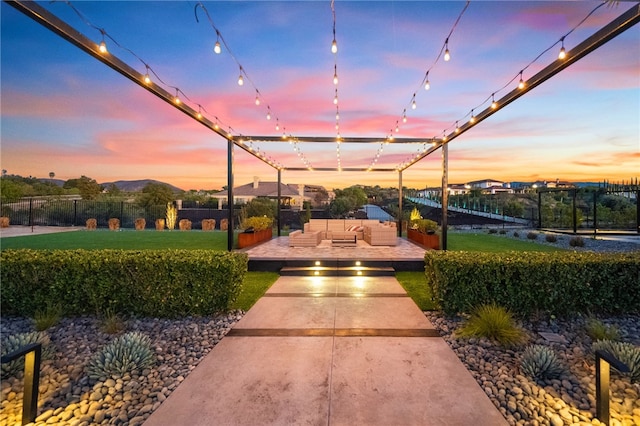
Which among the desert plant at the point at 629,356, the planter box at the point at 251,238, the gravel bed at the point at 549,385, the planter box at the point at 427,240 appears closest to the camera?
the gravel bed at the point at 549,385

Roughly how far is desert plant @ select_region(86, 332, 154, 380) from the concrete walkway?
0.56 metres

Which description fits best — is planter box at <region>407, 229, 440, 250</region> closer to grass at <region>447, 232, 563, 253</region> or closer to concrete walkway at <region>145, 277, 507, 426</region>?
grass at <region>447, 232, 563, 253</region>

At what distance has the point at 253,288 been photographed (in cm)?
570

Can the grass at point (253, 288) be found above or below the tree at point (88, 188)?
below

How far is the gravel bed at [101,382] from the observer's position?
2268mm

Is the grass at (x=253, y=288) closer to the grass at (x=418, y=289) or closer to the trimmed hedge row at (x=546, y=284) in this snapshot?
the grass at (x=418, y=289)

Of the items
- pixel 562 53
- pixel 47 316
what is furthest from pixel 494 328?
pixel 47 316

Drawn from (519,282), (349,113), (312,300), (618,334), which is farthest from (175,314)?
(349,113)

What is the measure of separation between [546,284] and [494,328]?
1.24 meters

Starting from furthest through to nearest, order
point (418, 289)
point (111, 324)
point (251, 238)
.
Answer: point (251, 238) → point (418, 289) → point (111, 324)

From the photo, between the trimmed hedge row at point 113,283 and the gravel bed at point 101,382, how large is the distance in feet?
0.66

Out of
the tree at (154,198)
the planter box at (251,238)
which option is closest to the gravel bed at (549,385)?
the planter box at (251,238)

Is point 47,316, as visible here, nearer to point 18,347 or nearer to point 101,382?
point 18,347

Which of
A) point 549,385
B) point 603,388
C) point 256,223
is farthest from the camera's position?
point 256,223
